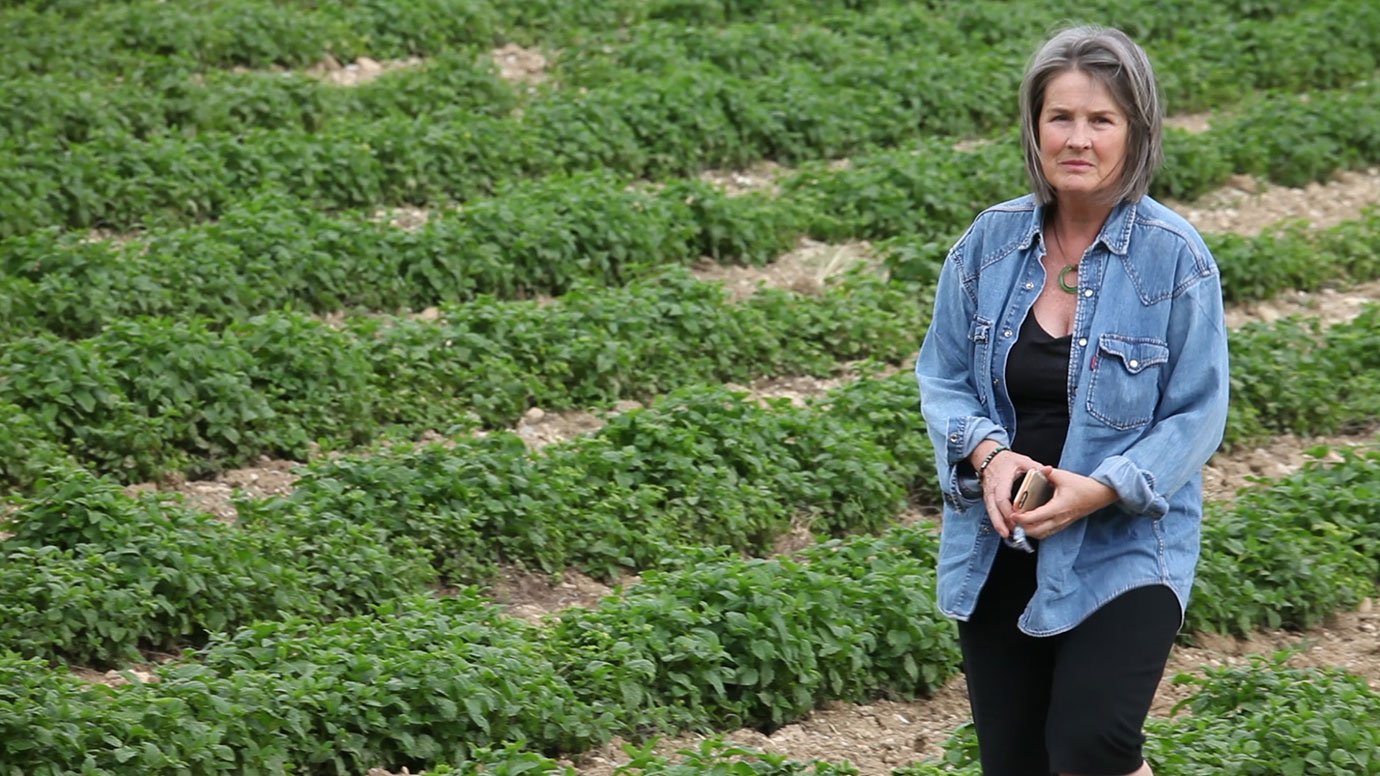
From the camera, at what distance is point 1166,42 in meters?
14.1

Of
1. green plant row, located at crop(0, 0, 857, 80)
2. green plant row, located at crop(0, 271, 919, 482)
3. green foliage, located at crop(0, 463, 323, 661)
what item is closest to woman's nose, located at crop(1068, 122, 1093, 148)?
green foliage, located at crop(0, 463, 323, 661)

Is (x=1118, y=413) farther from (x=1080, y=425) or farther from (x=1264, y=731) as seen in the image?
(x=1264, y=731)

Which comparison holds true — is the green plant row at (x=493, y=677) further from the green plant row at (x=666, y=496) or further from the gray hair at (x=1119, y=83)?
the gray hair at (x=1119, y=83)

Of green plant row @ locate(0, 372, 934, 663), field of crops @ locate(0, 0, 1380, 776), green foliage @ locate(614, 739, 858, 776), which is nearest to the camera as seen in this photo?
green foliage @ locate(614, 739, 858, 776)

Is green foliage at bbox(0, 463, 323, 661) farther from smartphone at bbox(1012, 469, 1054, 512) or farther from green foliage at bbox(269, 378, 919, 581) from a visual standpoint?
smartphone at bbox(1012, 469, 1054, 512)

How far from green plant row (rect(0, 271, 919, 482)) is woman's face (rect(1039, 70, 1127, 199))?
14.4ft

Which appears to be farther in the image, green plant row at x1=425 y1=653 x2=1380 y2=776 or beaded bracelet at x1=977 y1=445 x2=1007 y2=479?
green plant row at x1=425 y1=653 x2=1380 y2=776

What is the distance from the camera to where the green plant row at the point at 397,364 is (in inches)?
300

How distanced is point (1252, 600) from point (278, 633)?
3518 mm

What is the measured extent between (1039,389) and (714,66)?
8.52 meters

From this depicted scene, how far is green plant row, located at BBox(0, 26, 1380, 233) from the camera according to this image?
32.2ft

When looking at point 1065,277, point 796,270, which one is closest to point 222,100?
point 796,270

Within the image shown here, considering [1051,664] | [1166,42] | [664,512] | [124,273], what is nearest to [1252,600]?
[664,512]

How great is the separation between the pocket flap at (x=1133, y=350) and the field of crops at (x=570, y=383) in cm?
177
